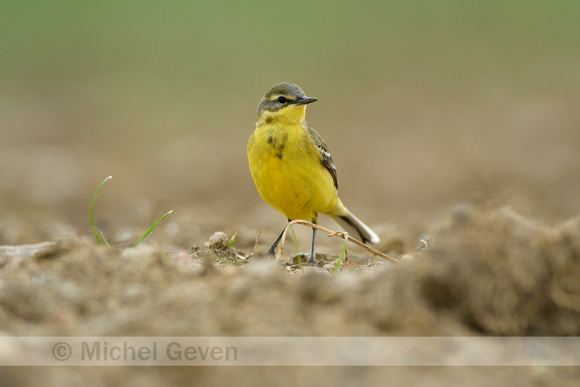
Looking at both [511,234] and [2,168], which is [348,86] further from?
[511,234]

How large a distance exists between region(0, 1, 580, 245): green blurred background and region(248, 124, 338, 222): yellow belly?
1260 millimetres

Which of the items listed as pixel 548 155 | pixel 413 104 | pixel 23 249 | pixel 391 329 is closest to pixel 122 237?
pixel 23 249

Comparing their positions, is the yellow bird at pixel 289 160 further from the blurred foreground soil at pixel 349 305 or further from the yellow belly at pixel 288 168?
the blurred foreground soil at pixel 349 305

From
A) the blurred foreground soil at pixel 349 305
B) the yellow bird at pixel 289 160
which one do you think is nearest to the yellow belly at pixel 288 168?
the yellow bird at pixel 289 160

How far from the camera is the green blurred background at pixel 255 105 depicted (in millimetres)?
13148

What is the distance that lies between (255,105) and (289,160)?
49.2ft

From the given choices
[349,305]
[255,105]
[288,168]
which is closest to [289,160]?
[288,168]

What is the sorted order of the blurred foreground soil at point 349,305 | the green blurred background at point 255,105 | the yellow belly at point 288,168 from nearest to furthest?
1. the blurred foreground soil at point 349,305
2. the yellow belly at point 288,168
3. the green blurred background at point 255,105

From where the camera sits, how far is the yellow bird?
7.46m

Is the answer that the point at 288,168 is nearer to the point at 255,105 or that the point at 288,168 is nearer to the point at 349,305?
the point at 349,305

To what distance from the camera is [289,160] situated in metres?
7.44

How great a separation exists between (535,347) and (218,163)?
1346cm

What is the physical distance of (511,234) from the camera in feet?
13.1

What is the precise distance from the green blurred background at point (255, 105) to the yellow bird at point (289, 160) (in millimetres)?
1281
